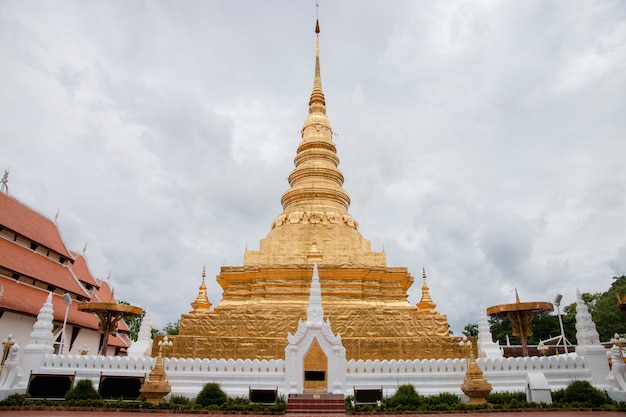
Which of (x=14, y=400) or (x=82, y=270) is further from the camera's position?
(x=82, y=270)

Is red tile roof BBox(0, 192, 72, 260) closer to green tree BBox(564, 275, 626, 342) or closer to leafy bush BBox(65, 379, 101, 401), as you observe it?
leafy bush BBox(65, 379, 101, 401)

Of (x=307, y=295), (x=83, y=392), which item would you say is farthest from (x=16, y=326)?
(x=307, y=295)

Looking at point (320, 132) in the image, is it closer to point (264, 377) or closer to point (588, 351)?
point (264, 377)

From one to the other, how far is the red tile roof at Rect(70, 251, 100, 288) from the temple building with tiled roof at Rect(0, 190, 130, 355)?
0.08 meters

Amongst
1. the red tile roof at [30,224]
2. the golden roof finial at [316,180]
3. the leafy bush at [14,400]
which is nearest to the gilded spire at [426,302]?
the golden roof finial at [316,180]

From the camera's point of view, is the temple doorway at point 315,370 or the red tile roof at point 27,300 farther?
the red tile roof at point 27,300

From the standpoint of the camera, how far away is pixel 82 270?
2444cm

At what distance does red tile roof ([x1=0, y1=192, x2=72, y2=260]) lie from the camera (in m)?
18.5

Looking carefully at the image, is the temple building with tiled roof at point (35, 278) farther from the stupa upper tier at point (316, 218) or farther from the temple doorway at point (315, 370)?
the temple doorway at point (315, 370)

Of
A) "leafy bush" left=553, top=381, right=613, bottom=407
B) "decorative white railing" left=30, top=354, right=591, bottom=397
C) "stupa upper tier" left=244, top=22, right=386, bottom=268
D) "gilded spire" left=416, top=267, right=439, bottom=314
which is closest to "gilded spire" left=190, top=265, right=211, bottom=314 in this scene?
"stupa upper tier" left=244, top=22, right=386, bottom=268

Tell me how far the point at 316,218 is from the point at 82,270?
14.7 meters

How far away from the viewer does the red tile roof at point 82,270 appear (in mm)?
23672

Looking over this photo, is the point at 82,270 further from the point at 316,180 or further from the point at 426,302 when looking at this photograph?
the point at 426,302

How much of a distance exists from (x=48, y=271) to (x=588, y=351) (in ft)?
67.4
